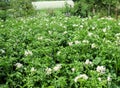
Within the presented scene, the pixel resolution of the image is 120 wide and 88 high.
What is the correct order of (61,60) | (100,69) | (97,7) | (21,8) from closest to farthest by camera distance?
(100,69), (61,60), (21,8), (97,7)

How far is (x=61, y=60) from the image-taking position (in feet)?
10.9

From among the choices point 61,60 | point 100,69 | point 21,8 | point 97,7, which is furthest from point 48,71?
point 97,7

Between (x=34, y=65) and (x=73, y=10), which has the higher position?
(x=34, y=65)

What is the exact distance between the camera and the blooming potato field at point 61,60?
9.51 feet

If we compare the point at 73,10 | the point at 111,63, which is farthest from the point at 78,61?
the point at 73,10

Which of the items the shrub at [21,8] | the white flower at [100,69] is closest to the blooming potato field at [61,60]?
the white flower at [100,69]

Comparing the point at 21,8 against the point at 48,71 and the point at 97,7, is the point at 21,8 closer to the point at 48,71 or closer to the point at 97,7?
the point at 97,7

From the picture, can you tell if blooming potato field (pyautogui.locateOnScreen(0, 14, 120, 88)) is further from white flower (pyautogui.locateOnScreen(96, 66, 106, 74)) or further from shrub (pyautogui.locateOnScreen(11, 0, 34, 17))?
shrub (pyautogui.locateOnScreen(11, 0, 34, 17))

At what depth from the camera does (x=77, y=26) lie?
4727 millimetres

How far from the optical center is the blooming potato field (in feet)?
9.51

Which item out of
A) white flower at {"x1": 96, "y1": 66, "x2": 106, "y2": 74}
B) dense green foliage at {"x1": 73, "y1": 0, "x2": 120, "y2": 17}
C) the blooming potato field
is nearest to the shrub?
dense green foliage at {"x1": 73, "y1": 0, "x2": 120, "y2": 17}

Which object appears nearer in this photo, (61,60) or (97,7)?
(61,60)

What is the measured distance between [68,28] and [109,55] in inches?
61.4

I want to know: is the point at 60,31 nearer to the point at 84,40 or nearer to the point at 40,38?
the point at 40,38
